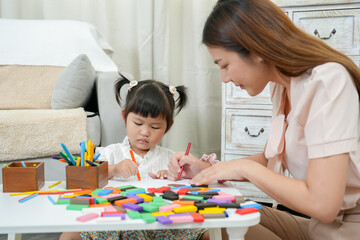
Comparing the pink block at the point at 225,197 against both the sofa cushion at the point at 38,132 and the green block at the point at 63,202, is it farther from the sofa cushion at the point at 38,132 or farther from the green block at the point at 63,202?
the sofa cushion at the point at 38,132

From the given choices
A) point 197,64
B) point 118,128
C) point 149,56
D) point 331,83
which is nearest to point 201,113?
point 197,64

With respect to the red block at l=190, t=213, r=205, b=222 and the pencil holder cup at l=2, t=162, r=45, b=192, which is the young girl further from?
the red block at l=190, t=213, r=205, b=222

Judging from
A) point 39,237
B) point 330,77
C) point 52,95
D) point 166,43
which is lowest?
point 39,237

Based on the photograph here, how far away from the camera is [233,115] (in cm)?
199

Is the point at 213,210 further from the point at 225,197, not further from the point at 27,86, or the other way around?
the point at 27,86

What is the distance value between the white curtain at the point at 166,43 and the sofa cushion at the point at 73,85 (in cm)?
87

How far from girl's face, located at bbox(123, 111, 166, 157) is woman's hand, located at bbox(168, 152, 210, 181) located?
14.4 inches

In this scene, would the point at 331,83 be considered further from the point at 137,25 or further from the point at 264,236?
the point at 137,25

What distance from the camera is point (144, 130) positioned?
1331mm

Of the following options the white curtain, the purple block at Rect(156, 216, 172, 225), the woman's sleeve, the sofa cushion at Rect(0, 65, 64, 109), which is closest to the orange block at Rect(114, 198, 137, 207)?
the purple block at Rect(156, 216, 172, 225)

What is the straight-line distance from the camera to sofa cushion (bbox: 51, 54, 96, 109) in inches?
70.7

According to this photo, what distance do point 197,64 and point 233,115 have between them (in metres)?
0.72

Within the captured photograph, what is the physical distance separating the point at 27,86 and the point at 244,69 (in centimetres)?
141

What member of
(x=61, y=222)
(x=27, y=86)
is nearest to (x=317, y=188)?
(x=61, y=222)
